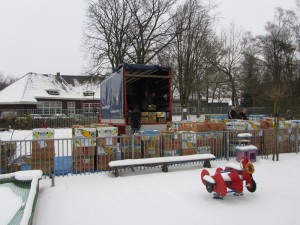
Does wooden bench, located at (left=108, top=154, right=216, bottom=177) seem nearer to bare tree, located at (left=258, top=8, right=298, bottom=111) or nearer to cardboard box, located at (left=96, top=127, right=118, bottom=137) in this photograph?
cardboard box, located at (left=96, top=127, right=118, bottom=137)

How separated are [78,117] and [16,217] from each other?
22.8 m

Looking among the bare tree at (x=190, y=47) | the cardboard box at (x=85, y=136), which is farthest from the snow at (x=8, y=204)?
the bare tree at (x=190, y=47)

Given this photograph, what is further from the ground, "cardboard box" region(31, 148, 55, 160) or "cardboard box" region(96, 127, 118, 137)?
"cardboard box" region(96, 127, 118, 137)

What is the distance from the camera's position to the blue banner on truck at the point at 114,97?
33.0 ft

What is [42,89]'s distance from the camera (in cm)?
3588

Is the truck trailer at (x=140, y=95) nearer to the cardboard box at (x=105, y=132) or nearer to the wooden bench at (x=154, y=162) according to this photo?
the cardboard box at (x=105, y=132)

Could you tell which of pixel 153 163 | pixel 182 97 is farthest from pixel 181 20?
pixel 153 163

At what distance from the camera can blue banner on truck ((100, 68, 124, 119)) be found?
33.0ft

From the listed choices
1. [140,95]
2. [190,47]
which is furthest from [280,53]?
[140,95]

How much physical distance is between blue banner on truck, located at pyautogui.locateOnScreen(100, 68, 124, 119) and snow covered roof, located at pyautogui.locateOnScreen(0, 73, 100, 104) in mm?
17511

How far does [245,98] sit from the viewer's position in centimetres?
4434

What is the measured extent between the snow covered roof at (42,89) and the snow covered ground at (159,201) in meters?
24.4

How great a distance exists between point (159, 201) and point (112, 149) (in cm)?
285

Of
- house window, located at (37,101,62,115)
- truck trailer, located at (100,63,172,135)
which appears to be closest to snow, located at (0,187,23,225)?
truck trailer, located at (100,63,172,135)
